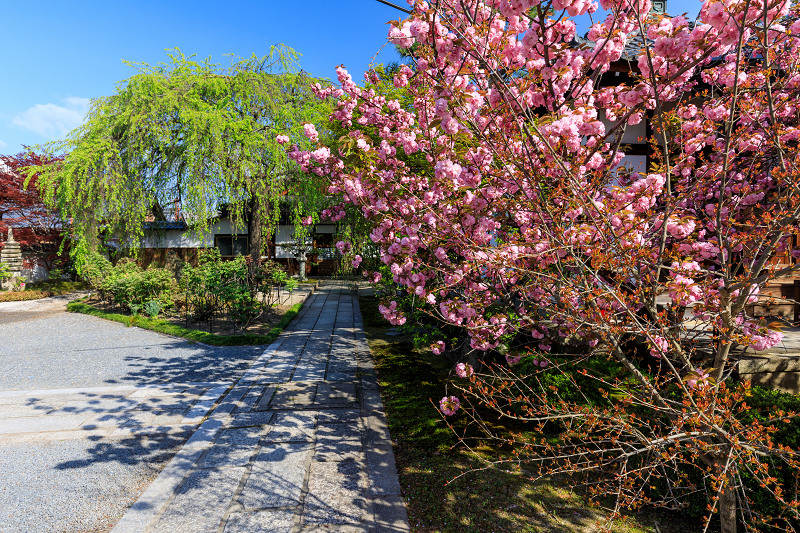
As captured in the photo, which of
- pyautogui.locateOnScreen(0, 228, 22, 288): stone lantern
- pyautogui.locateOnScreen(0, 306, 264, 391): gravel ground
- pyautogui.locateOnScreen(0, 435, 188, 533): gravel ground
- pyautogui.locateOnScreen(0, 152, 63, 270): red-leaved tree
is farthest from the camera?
pyautogui.locateOnScreen(0, 152, 63, 270): red-leaved tree

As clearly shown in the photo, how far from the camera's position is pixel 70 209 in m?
12.2

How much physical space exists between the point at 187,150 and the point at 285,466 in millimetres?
10195

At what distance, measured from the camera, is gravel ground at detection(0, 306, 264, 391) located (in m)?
6.29

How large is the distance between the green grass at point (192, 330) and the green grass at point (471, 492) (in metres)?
4.44

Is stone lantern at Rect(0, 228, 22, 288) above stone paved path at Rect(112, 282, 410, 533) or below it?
above

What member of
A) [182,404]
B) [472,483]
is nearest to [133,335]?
[182,404]

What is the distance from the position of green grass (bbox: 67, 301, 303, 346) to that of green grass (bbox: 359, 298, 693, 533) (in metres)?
4.44

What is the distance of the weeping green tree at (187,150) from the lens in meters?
11.2

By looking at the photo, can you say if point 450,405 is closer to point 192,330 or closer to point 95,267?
point 192,330

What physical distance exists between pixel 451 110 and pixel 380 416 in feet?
11.7

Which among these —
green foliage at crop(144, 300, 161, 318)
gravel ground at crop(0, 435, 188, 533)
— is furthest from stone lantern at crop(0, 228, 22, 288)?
gravel ground at crop(0, 435, 188, 533)

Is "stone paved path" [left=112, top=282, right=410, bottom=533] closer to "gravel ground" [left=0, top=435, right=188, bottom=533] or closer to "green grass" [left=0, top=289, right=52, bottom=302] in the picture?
"gravel ground" [left=0, top=435, right=188, bottom=533]

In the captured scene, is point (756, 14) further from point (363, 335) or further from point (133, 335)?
point (133, 335)

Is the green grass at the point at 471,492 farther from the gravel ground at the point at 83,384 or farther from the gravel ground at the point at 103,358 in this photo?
the gravel ground at the point at 103,358
